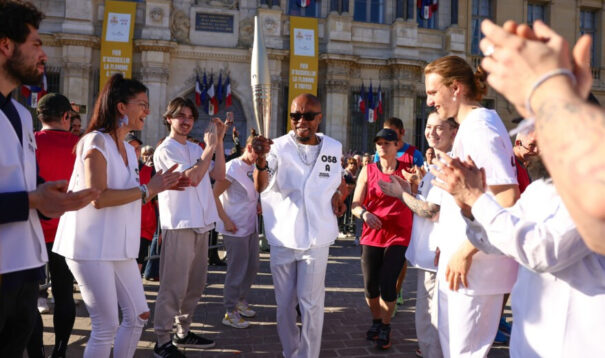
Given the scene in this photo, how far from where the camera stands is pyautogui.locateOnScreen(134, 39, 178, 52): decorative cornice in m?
17.5

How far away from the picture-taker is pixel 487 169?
2363 mm

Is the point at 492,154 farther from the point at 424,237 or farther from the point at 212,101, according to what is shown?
the point at 212,101

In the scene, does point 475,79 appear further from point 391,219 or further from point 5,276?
point 5,276

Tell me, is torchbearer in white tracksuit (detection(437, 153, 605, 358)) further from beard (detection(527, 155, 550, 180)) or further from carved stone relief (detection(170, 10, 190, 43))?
carved stone relief (detection(170, 10, 190, 43))

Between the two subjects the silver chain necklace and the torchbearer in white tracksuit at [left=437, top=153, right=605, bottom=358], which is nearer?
the torchbearer in white tracksuit at [left=437, top=153, right=605, bottom=358]

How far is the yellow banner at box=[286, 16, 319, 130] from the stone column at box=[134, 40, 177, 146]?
483 cm

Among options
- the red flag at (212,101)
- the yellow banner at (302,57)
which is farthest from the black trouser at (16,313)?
the yellow banner at (302,57)

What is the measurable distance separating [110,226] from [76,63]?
17160 millimetres

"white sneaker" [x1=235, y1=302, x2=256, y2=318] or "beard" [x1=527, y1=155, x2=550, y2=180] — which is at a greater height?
"beard" [x1=527, y1=155, x2=550, y2=180]

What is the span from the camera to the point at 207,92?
18.1 meters

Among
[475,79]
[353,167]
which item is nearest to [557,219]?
[475,79]

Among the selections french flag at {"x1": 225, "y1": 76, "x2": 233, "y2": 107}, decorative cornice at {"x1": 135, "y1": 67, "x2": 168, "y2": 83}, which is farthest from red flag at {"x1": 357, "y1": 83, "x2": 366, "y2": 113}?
decorative cornice at {"x1": 135, "y1": 67, "x2": 168, "y2": 83}

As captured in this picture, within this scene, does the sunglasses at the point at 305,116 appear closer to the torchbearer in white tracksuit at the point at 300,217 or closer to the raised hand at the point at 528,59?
the torchbearer in white tracksuit at the point at 300,217

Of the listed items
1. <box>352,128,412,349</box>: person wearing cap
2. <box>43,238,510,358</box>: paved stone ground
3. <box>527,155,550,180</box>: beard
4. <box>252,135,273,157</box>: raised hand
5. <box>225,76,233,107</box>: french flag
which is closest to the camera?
<box>527,155,550,180</box>: beard
